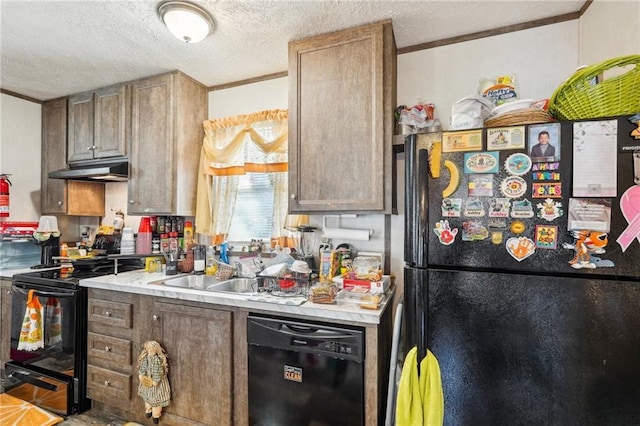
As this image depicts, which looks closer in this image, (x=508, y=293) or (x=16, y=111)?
(x=508, y=293)

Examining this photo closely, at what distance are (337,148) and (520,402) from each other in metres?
1.45

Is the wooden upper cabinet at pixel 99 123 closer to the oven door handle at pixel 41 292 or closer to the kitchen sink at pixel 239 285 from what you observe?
the oven door handle at pixel 41 292

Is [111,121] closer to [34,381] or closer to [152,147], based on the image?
[152,147]

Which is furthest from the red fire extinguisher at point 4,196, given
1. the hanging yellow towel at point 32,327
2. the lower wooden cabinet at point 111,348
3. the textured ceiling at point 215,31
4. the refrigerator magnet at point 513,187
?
the refrigerator magnet at point 513,187

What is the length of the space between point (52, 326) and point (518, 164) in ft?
9.85

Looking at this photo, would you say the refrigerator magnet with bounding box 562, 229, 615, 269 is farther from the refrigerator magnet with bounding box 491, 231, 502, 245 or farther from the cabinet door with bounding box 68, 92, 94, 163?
the cabinet door with bounding box 68, 92, 94, 163

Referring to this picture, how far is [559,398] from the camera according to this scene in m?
0.99

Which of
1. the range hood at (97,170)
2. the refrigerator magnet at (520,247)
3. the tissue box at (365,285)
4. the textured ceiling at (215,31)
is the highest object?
the textured ceiling at (215,31)

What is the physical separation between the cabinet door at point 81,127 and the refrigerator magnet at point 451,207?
300 cm

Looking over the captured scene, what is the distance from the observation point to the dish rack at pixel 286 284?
181 centimetres

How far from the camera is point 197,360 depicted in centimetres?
180

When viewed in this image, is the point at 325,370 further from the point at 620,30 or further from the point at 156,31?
the point at 156,31

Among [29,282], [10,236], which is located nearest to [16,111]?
[10,236]

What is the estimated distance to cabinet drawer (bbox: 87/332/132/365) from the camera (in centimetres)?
200
